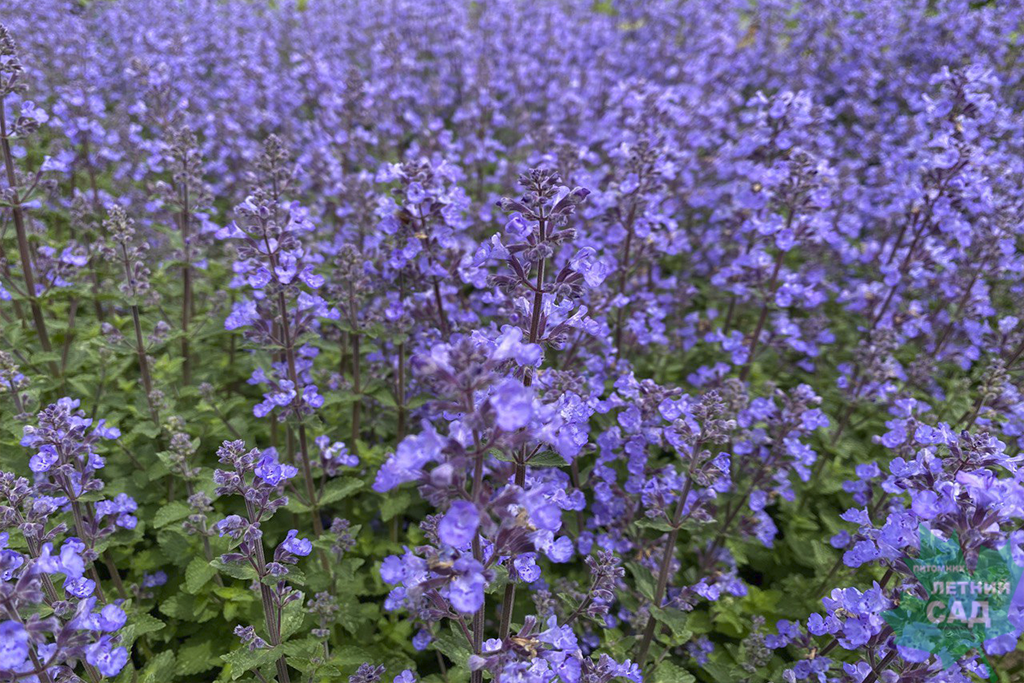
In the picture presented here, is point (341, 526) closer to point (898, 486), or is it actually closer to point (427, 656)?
point (427, 656)

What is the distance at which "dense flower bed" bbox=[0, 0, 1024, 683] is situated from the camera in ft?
9.55

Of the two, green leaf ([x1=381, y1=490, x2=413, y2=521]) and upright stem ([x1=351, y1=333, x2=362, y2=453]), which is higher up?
upright stem ([x1=351, y1=333, x2=362, y2=453])

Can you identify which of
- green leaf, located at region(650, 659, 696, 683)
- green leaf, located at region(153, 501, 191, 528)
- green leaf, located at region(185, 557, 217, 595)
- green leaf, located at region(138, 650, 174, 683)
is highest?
green leaf, located at region(153, 501, 191, 528)

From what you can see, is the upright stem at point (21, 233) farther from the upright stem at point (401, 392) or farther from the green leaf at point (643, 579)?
the green leaf at point (643, 579)

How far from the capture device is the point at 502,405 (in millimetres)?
2201

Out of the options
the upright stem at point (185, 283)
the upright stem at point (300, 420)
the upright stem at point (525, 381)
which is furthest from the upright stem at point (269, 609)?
the upright stem at point (185, 283)

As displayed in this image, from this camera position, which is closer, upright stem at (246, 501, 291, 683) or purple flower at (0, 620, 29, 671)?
purple flower at (0, 620, 29, 671)

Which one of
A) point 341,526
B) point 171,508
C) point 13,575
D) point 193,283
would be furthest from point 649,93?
point 13,575

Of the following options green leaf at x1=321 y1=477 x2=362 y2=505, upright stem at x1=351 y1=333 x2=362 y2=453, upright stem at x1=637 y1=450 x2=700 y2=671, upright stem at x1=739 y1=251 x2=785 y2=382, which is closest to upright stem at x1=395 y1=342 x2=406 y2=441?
upright stem at x1=351 y1=333 x2=362 y2=453

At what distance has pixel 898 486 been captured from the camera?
3.57 meters

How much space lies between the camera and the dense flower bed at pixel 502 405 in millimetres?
2912

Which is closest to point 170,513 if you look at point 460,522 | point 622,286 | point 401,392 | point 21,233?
point 401,392

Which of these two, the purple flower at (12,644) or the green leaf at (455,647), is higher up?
the purple flower at (12,644)

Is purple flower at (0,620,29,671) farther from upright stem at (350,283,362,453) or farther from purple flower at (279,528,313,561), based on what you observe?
upright stem at (350,283,362,453)
